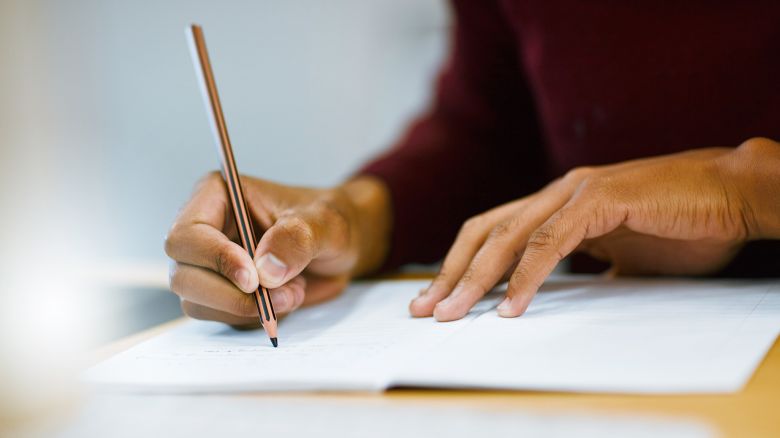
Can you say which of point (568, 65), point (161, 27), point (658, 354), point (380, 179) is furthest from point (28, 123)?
point (658, 354)

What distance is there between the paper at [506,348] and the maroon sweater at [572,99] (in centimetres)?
15

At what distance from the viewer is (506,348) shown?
428 mm

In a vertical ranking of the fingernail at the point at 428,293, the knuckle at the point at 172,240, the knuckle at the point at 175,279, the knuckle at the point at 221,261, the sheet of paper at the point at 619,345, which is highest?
the knuckle at the point at 172,240

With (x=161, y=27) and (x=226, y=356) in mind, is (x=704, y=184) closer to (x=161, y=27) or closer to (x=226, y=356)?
(x=226, y=356)

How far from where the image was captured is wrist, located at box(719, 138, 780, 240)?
52 cm

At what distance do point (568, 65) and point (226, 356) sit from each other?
0.51 m

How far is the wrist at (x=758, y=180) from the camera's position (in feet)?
1.70

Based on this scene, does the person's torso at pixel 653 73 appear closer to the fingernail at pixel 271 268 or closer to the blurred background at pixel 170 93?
the fingernail at pixel 271 268

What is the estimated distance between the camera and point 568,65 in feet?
2.63

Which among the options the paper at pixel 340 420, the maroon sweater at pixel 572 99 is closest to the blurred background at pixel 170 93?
the maroon sweater at pixel 572 99

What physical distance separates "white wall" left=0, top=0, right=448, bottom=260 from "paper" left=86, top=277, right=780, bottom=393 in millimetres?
1647

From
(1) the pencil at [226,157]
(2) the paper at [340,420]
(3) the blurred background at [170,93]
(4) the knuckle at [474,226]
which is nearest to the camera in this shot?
(2) the paper at [340,420]

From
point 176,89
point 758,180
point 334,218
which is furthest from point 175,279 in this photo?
point 176,89

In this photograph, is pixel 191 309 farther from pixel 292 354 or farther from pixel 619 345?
pixel 619 345
